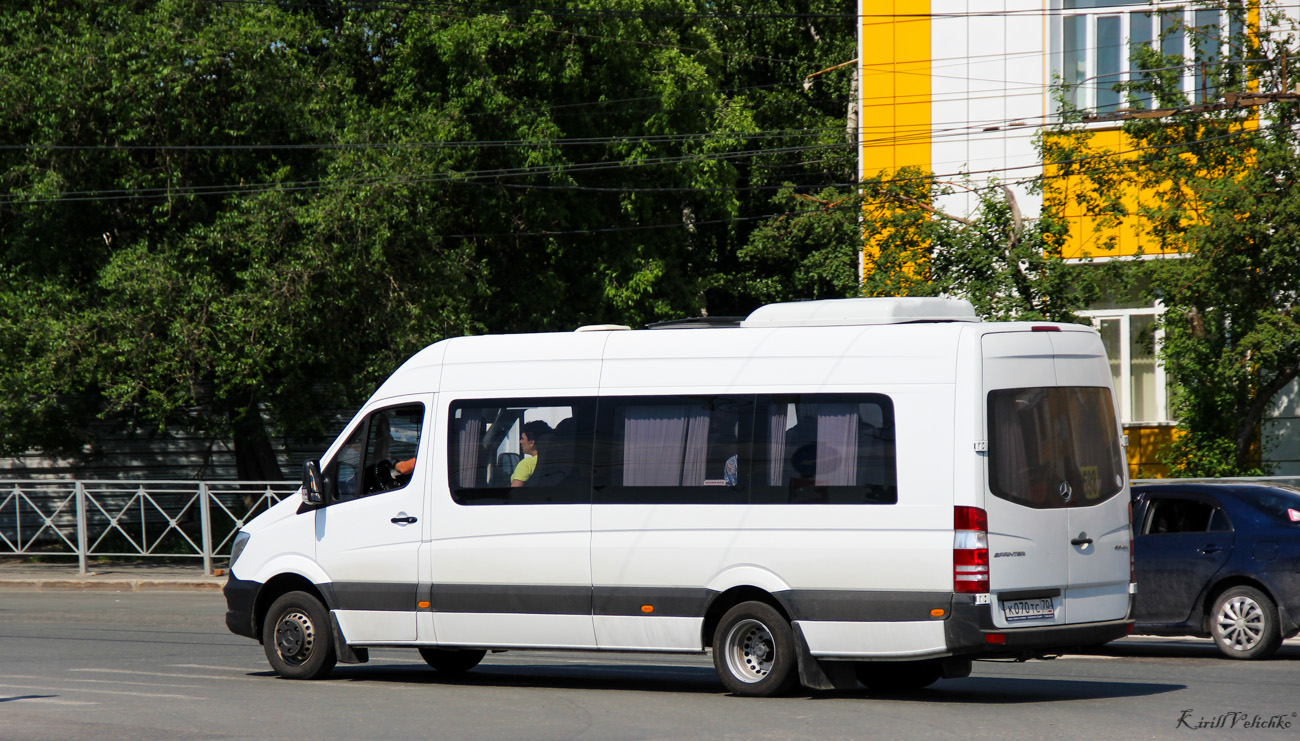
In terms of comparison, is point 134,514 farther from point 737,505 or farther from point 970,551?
point 970,551

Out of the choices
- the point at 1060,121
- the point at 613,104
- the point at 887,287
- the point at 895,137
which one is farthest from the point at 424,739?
the point at 613,104

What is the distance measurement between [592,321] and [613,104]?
456 centimetres

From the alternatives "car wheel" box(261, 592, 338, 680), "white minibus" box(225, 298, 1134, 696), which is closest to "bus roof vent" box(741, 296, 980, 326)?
"white minibus" box(225, 298, 1134, 696)

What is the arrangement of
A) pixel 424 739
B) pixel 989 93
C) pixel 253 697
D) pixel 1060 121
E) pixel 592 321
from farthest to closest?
pixel 592 321
pixel 989 93
pixel 1060 121
pixel 253 697
pixel 424 739

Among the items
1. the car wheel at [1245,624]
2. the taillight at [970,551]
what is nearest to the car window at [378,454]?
the taillight at [970,551]

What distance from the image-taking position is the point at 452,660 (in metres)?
11.1

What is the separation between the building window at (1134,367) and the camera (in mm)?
23875

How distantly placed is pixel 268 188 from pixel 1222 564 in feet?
48.0

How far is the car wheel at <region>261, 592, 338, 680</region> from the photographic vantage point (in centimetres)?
1060

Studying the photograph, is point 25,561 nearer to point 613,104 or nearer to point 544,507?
point 613,104

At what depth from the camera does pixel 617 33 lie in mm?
26641

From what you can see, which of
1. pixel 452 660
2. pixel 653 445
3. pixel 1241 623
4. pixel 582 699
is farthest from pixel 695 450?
pixel 1241 623

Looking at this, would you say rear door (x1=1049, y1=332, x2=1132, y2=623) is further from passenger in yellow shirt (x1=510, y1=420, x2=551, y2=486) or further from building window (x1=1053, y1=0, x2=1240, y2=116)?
building window (x1=1053, y1=0, x2=1240, y2=116)

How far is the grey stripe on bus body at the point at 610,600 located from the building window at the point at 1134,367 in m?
16.1
